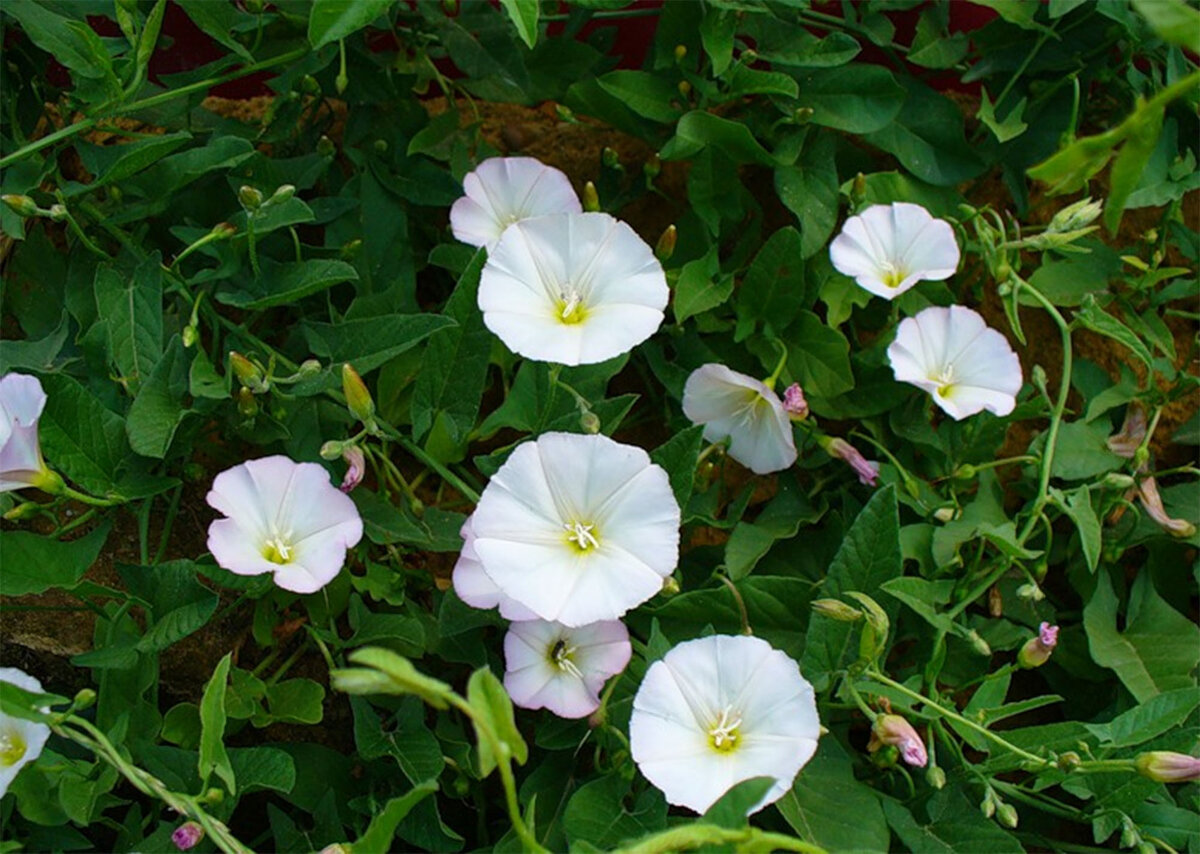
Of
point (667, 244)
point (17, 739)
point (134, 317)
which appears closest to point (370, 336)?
point (134, 317)

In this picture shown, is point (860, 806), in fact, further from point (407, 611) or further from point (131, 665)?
point (131, 665)

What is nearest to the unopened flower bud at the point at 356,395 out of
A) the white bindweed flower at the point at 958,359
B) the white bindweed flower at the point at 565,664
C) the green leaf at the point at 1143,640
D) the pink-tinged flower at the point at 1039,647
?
the white bindweed flower at the point at 565,664

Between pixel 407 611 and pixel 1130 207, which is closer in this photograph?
pixel 407 611

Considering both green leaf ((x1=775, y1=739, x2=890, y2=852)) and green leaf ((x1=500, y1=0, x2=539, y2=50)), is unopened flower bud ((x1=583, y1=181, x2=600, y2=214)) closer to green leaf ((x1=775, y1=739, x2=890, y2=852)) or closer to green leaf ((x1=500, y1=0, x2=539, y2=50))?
green leaf ((x1=500, y1=0, x2=539, y2=50))

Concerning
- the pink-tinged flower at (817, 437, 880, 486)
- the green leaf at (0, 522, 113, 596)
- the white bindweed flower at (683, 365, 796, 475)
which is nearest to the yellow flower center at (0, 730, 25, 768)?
the green leaf at (0, 522, 113, 596)

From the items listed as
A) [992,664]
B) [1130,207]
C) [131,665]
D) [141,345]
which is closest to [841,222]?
[1130,207]

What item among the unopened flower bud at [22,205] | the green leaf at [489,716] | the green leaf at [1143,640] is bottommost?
the green leaf at [1143,640]

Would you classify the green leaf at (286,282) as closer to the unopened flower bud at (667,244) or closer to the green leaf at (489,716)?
the unopened flower bud at (667,244)
